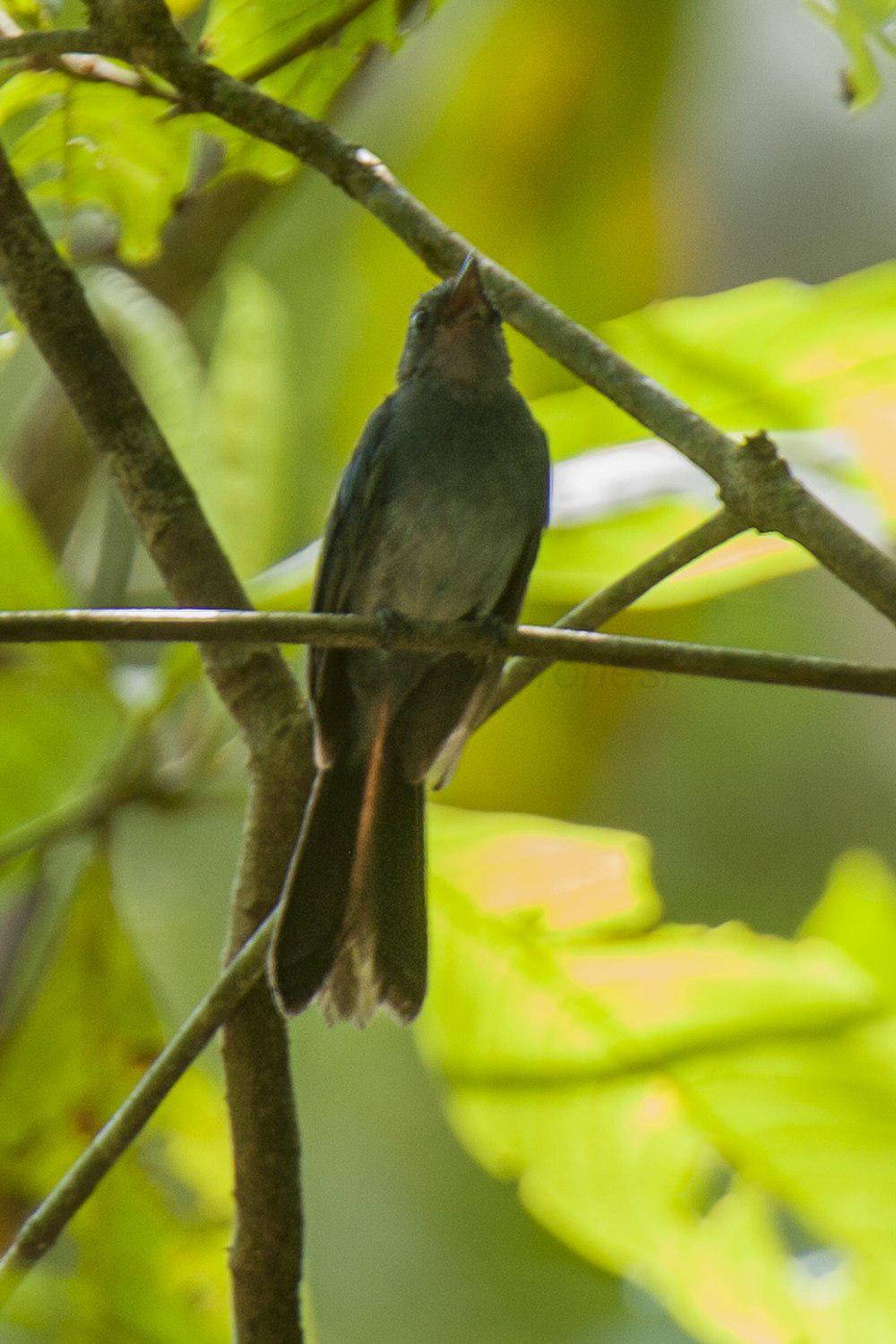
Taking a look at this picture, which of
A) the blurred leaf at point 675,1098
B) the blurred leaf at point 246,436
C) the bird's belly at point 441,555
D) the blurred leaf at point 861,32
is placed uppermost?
the blurred leaf at point 861,32

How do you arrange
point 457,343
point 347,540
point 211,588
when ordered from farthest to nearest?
point 457,343
point 347,540
point 211,588

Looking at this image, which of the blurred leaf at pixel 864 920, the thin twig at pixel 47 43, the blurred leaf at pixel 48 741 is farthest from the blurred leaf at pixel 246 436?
the blurred leaf at pixel 864 920

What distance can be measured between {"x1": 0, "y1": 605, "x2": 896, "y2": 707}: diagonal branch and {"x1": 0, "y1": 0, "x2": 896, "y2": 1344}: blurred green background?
819 mm

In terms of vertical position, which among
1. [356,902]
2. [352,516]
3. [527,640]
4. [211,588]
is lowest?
[356,902]

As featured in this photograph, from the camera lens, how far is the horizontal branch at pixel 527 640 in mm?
839

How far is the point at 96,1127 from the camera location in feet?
5.32

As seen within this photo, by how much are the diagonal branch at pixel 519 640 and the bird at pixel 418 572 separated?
23.9 inches

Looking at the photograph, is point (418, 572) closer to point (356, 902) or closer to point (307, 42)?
point (356, 902)

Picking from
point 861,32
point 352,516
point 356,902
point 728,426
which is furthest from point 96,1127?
point 861,32

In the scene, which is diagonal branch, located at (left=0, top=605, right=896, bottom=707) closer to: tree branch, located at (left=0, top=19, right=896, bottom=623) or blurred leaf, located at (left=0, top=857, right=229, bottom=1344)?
tree branch, located at (left=0, top=19, right=896, bottom=623)

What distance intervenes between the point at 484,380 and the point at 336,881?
0.69m

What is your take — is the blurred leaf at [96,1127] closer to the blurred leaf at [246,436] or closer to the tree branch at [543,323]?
the blurred leaf at [246,436]

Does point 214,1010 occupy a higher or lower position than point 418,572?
lower

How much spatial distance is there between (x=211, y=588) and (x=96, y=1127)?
25.2 inches
